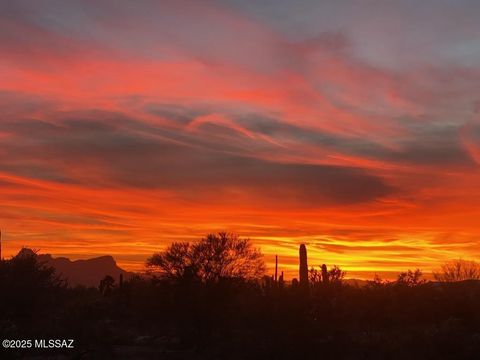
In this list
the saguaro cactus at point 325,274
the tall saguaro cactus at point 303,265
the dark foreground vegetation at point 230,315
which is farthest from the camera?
the saguaro cactus at point 325,274

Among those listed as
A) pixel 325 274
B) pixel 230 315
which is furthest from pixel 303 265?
pixel 230 315

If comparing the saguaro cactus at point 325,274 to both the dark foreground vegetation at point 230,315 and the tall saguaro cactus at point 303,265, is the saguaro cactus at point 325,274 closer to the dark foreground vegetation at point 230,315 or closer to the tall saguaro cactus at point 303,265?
the dark foreground vegetation at point 230,315

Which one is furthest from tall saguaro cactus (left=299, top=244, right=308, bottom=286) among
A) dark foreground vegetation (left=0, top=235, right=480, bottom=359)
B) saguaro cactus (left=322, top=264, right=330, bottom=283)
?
saguaro cactus (left=322, top=264, right=330, bottom=283)

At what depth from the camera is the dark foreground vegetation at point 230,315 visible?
24766mm

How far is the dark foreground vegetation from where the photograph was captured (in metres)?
24.8

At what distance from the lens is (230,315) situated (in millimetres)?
31969

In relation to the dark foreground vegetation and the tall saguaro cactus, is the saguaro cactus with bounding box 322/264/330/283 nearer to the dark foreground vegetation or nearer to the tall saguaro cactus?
the dark foreground vegetation

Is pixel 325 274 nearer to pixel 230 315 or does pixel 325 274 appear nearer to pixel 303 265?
pixel 303 265

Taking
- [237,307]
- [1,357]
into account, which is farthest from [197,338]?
[1,357]

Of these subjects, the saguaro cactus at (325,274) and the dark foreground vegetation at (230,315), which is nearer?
the dark foreground vegetation at (230,315)

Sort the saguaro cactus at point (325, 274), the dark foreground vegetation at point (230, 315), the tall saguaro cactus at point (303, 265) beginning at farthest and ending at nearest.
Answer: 1. the saguaro cactus at point (325, 274)
2. the tall saguaro cactus at point (303, 265)
3. the dark foreground vegetation at point (230, 315)

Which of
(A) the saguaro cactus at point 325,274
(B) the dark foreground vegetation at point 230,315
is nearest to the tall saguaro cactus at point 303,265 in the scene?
(B) the dark foreground vegetation at point 230,315

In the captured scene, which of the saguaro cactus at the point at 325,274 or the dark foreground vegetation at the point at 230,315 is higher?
the saguaro cactus at the point at 325,274

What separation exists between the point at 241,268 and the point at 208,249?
228cm
